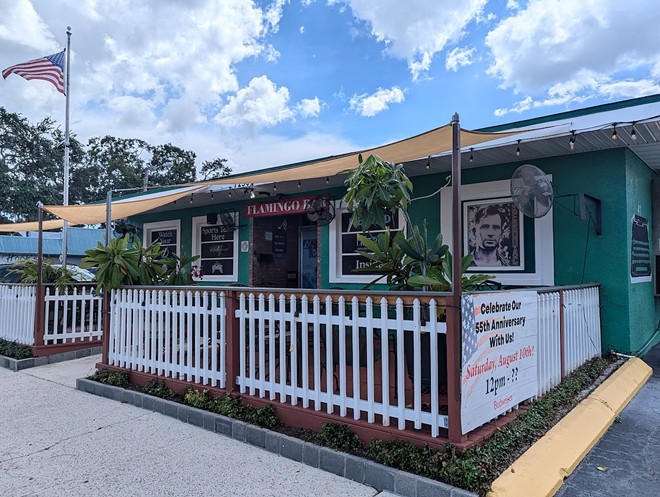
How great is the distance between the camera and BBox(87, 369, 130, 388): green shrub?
515 centimetres

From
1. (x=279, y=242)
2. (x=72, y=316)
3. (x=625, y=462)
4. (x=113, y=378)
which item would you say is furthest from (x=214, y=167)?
(x=625, y=462)

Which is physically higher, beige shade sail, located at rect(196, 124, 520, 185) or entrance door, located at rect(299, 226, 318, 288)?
beige shade sail, located at rect(196, 124, 520, 185)

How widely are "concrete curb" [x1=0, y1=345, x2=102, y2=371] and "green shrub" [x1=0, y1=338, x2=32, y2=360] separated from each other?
0.09 m

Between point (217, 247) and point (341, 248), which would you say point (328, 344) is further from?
point (217, 247)

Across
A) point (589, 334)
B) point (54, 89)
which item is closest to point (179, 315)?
point (589, 334)

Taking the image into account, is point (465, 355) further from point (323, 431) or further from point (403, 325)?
point (323, 431)

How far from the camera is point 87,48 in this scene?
12523mm

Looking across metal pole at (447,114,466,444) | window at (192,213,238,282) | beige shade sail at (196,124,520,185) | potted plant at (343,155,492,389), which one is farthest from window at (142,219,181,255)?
metal pole at (447,114,466,444)

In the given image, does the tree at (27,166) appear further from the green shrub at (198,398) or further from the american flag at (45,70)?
the green shrub at (198,398)

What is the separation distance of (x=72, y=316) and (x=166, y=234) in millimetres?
3839

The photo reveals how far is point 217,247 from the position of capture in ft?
31.8

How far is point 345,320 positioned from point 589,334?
3562 mm

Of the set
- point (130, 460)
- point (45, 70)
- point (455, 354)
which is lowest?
point (130, 460)

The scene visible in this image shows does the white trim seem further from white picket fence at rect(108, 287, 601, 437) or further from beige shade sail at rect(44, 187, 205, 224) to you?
beige shade sail at rect(44, 187, 205, 224)
